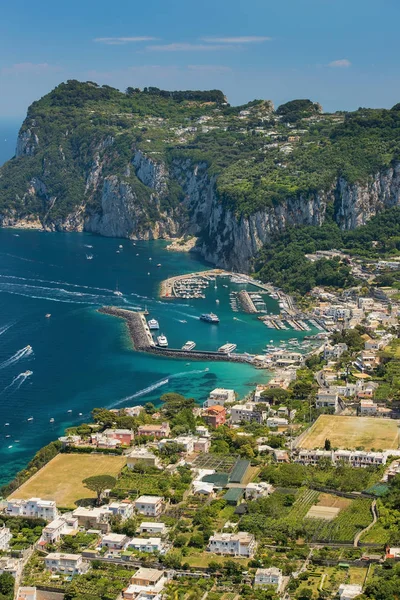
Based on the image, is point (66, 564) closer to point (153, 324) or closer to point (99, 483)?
point (99, 483)

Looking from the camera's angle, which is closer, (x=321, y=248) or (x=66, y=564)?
(x=66, y=564)

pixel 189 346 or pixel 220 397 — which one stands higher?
pixel 189 346

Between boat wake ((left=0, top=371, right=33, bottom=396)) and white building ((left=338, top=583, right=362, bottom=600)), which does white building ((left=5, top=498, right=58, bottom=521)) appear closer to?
white building ((left=338, top=583, right=362, bottom=600))

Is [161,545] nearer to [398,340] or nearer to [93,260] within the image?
[398,340]

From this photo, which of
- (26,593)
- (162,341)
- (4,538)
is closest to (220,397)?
(162,341)

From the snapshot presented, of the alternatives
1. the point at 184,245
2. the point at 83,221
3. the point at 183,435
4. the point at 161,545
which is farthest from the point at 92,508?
the point at 83,221
